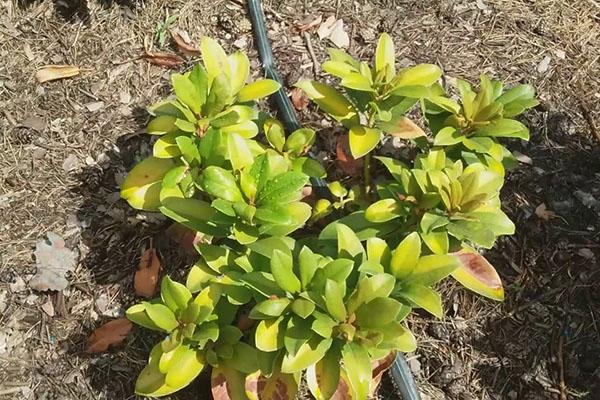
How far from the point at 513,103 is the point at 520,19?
38.1 inches

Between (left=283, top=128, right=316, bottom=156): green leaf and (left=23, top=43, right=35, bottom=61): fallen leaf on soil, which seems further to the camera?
(left=23, top=43, right=35, bottom=61): fallen leaf on soil

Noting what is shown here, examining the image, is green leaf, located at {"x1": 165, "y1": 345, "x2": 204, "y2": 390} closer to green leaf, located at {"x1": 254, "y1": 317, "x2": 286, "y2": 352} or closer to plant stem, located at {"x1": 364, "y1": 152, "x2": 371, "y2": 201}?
green leaf, located at {"x1": 254, "y1": 317, "x2": 286, "y2": 352}

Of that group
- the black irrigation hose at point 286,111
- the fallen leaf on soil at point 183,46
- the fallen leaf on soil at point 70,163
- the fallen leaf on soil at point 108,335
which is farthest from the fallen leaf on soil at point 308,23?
the fallen leaf on soil at point 108,335

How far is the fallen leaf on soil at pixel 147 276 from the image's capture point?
94.7 inches

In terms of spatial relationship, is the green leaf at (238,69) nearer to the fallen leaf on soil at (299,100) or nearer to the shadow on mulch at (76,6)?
the fallen leaf on soil at (299,100)

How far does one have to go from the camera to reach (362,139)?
2.07 m

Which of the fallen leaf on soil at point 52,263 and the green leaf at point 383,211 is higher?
the green leaf at point 383,211

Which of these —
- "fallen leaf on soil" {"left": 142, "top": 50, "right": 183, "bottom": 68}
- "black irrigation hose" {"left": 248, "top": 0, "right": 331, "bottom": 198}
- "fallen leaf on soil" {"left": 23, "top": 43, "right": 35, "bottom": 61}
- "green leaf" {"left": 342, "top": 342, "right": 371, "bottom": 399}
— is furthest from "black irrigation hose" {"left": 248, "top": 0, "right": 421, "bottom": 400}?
"fallen leaf on soil" {"left": 23, "top": 43, "right": 35, "bottom": 61}

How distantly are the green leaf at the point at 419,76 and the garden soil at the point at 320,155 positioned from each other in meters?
0.51

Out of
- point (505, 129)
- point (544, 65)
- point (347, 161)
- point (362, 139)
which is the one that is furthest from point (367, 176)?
point (544, 65)

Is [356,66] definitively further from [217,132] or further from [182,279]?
[182,279]

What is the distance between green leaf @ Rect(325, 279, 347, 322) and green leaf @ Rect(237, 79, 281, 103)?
2.19ft

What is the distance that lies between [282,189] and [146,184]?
0.46 metres

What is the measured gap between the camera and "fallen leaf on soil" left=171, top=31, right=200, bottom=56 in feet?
9.29
